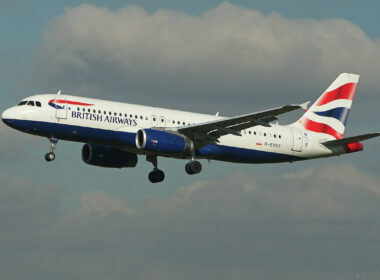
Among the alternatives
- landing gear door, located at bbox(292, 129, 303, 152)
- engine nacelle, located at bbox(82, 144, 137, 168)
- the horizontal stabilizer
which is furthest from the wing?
the horizontal stabilizer

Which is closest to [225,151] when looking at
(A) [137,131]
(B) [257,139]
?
(B) [257,139]

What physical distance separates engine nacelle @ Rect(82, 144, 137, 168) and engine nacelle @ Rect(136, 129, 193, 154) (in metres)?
6.36

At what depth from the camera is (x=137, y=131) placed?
2315 inches

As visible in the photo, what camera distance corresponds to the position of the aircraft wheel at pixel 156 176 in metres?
66.4

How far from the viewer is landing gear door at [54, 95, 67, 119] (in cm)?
5734

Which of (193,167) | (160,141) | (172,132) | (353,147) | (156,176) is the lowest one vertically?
(193,167)

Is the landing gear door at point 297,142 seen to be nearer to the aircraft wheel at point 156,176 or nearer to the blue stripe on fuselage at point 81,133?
the blue stripe on fuselage at point 81,133

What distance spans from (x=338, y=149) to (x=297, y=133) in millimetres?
3138

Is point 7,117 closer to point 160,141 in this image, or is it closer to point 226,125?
point 160,141

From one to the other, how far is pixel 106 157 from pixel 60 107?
7931mm

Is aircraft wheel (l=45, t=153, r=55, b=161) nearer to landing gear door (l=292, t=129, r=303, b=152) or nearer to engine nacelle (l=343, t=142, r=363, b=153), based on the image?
landing gear door (l=292, t=129, r=303, b=152)

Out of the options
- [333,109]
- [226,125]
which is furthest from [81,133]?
[333,109]

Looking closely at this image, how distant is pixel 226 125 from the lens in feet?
195

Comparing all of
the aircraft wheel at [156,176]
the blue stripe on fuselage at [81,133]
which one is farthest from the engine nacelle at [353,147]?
the aircraft wheel at [156,176]
